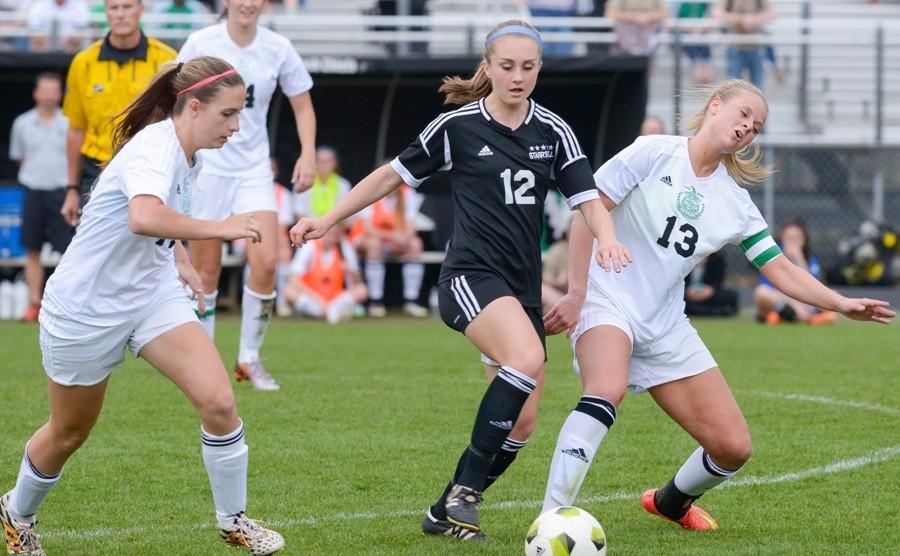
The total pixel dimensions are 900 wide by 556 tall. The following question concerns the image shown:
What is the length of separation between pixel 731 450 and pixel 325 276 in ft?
34.9

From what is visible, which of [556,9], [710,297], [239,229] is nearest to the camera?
[239,229]

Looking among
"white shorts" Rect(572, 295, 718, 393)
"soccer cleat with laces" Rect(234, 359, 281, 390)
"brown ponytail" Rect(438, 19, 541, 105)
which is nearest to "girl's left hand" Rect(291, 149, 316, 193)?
"soccer cleat with laces" Rect(234, 359, 281, 390)

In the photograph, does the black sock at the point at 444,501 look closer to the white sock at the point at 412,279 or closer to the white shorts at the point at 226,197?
the white shorts at the point at 226,197

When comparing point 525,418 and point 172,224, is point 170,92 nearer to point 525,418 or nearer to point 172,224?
point 172,224

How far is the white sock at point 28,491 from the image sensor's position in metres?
4.94

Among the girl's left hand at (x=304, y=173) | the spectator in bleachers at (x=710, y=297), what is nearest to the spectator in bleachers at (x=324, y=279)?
the spectator in bleachers at (x=710, y=297)

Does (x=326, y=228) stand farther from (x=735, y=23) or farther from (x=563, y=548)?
(x=735, y=23)

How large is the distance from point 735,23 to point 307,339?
7.91 metres

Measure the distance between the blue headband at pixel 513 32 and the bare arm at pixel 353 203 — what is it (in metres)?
0.63

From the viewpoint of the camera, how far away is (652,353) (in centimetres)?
530

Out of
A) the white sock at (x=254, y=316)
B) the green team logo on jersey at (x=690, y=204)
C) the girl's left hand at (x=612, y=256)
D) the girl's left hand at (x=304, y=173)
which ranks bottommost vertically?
the white sock at (x=254, y=316)

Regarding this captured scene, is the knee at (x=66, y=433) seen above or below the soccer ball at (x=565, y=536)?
→ above

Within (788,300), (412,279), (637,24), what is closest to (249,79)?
(412,279)

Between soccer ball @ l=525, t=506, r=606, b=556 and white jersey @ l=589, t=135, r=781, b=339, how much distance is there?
85 cm
